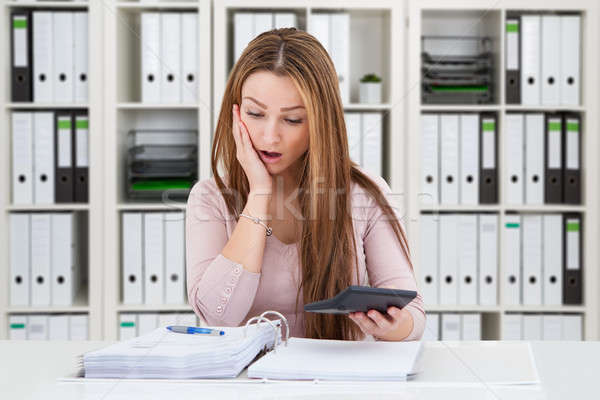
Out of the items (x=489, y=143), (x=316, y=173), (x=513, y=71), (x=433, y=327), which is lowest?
(x=433, y=327)

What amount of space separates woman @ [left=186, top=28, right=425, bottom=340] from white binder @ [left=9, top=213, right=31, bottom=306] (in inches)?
43.0

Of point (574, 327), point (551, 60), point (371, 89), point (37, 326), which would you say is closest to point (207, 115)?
point (371, 89)

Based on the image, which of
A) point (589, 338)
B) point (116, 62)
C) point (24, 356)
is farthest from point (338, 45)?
point (24, 356)

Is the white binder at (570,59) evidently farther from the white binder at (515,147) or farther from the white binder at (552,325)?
the white binder at (552,325)

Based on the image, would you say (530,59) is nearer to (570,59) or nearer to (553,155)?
(570,59)

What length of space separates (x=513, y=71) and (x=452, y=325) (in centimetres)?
81

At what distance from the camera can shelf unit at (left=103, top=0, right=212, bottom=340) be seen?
1.85 m

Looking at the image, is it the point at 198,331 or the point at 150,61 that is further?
the point at 150,61

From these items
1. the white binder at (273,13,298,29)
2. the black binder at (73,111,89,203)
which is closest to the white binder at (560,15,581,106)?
the white binder at (273,13,298,29)

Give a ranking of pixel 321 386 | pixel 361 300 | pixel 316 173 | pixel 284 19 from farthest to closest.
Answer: pixel 284 19
pixel 316 173
pixel 361 300
pixel 321 386

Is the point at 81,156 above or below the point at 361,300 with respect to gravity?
above

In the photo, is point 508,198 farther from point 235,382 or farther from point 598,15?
point 235,382

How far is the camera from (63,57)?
1920 mm

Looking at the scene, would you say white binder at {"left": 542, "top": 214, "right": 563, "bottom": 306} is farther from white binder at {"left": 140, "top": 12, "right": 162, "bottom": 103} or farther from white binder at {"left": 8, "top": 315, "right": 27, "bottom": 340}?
white binder at {"left": 8, "top": 315, "right": 27, "bottom": 340}
